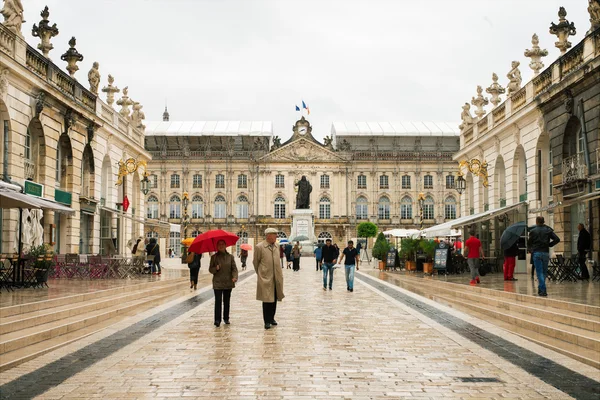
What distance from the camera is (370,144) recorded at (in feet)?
298

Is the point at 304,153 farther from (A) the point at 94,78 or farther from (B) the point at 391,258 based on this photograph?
(A) the point at 94,78

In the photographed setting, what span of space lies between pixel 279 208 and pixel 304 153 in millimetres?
7695

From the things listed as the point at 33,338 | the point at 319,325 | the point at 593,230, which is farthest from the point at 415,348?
the point at 593,230

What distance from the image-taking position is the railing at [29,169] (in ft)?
76.5

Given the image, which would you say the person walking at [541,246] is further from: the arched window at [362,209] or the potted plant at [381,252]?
the arched window at [362,209]

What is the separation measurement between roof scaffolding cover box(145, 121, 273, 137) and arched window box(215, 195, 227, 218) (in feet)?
29.3

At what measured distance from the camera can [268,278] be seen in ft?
36.6

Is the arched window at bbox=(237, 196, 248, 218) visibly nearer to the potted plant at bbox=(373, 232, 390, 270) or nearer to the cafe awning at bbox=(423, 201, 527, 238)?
the potted plant at bbox=(373, 232, 390, 270)

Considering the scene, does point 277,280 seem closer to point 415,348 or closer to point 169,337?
point 169,337

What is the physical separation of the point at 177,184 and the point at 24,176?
64.4m

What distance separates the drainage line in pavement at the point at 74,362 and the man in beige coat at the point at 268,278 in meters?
1.81

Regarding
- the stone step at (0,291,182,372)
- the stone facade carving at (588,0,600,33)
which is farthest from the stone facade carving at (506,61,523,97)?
the stone step at (0,291,182,372)

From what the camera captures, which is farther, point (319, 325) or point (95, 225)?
point (95, 225)

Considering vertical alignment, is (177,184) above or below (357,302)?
above
